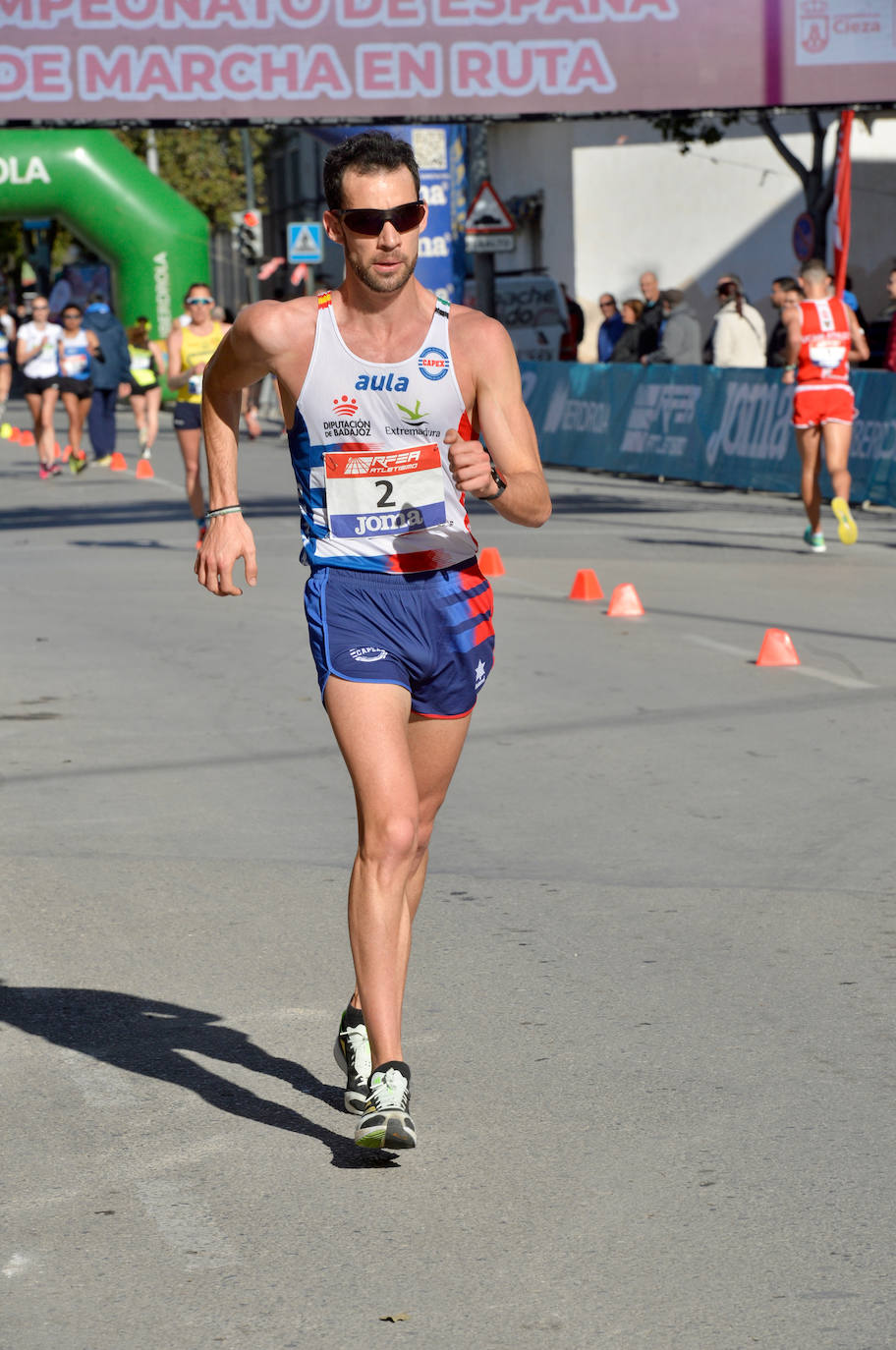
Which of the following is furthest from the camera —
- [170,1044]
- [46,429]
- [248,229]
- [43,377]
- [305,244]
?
[248,229]

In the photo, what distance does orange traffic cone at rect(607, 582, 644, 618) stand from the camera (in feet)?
41.6

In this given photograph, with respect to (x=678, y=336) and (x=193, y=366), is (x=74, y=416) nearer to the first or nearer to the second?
(x=678, y=336)

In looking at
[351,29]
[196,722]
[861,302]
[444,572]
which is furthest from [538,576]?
[861,302]

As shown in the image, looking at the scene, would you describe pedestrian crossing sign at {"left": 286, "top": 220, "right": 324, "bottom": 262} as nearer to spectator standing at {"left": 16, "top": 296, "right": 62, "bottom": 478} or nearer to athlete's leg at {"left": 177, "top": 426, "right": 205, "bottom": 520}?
spectator standing at {"left": 16, "top": 296, "right": 62, "bottom": 478}

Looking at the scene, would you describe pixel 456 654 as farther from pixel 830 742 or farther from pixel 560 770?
pixel 830 742

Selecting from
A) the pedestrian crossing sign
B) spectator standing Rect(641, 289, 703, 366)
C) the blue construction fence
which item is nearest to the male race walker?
the blue construction fence

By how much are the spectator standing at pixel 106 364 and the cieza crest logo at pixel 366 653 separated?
22.7m

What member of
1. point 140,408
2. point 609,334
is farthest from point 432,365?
point 140,408

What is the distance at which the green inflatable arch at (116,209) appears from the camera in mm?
36406

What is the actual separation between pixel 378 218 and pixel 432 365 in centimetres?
31

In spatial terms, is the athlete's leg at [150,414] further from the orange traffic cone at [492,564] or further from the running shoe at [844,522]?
the running shoe at [844,522]

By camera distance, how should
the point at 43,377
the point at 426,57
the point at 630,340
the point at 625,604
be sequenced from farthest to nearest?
1. the point at 43,377
2. the point at 630,340
3. the point at 426,57
4. the point at 625,604

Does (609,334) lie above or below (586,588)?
above

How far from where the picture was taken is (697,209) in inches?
1638
